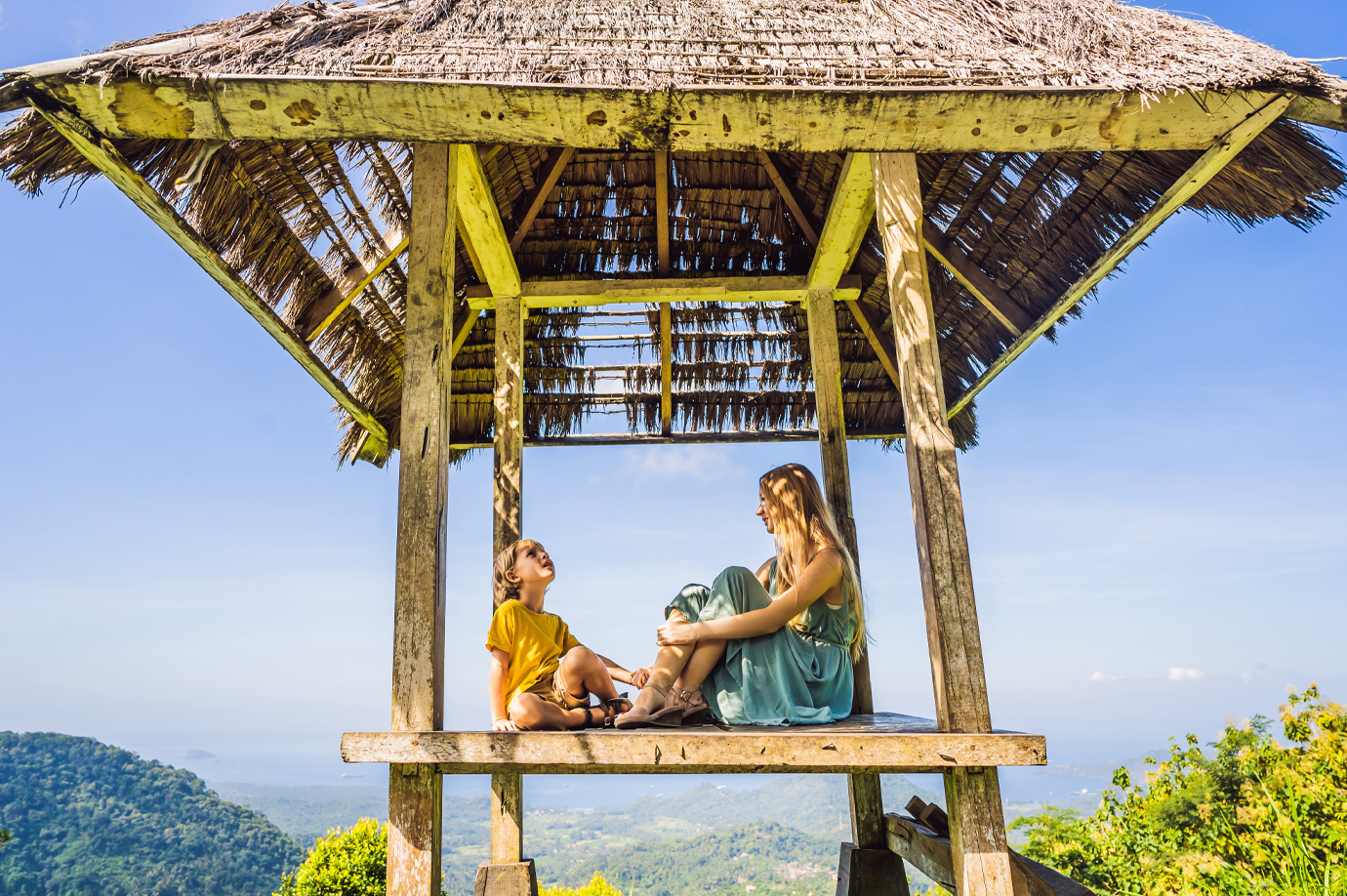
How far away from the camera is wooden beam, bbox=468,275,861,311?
427 cm

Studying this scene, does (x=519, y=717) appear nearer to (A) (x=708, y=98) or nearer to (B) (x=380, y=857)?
(A) (x=708, y=98)

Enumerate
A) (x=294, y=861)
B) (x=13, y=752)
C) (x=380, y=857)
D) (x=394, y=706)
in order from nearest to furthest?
1. (x=394, y=706)
2. (x=380, y=857)
3. (x=294, y=861)
4. (x=13, y=752)

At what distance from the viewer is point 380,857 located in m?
15.2

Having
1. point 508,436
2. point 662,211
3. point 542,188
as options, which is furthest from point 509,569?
point 662,211

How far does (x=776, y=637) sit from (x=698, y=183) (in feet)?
8.91

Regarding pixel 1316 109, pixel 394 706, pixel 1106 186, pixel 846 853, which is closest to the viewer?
pixel 394 706

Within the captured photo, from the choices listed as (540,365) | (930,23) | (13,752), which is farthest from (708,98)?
→ (13,752)

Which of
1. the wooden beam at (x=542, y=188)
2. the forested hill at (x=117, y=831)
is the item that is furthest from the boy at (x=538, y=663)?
the forested hill at (x=117, y=831)

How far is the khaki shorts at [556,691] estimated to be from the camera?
8.66 ft

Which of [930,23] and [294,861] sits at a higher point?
[930,23]

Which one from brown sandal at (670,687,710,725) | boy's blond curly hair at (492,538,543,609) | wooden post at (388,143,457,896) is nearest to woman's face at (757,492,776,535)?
brown sandal at (670,687,710,725)

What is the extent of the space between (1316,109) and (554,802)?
152470 millimetres

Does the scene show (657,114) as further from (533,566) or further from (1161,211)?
(1161,211)

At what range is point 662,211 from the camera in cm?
434
